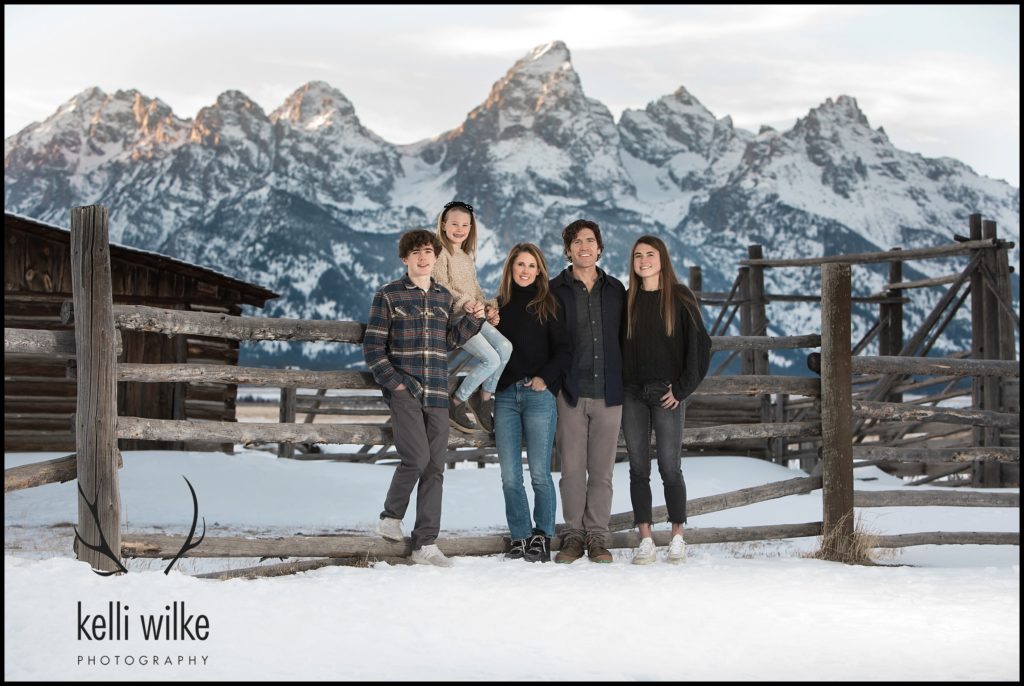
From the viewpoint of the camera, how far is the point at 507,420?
5.68 m

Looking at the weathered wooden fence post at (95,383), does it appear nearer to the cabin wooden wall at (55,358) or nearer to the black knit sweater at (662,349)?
the black knit sweater at (662,349)

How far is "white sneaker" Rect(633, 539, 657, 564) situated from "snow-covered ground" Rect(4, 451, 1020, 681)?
0.08 m

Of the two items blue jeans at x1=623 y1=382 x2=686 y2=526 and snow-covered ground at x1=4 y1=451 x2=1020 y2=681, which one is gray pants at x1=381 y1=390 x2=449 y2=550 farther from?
blue jeans at x1=623 y1=382 x2=686 y2=526

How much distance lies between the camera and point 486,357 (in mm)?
5504

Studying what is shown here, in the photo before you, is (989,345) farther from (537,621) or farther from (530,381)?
(537,621)

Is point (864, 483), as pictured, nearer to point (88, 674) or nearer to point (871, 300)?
point (871, 300)

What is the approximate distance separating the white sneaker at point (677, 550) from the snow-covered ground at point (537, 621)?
6cm

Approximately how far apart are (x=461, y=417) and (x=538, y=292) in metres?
0.94

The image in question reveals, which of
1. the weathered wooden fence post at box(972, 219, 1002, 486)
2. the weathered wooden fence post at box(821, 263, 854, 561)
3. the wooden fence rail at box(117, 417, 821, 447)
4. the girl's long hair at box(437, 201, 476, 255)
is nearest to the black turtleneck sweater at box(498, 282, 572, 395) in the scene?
the girl's long hair at box(437, 201, 476, 255)

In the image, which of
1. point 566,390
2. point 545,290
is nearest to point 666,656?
point 566,390

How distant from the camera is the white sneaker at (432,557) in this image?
560cm

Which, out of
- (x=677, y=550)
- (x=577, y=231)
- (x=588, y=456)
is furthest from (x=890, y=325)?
(x=577, y=231)

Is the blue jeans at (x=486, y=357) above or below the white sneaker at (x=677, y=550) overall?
above

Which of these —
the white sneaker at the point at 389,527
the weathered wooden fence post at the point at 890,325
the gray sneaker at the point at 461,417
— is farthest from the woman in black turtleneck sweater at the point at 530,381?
the weathered wooden fence post at the point at 890,325
